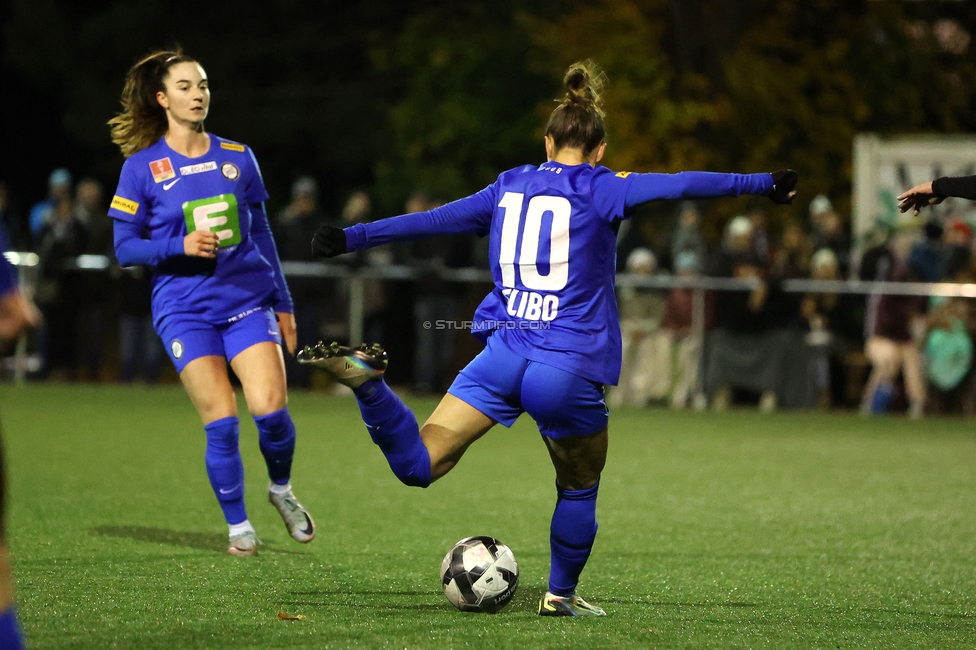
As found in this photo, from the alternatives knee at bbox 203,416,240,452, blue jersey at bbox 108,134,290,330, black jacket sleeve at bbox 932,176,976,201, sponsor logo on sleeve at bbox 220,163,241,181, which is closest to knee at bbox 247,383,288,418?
knee at bbox 203,416,240,452

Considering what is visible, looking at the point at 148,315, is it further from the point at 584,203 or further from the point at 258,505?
the point at 584,203

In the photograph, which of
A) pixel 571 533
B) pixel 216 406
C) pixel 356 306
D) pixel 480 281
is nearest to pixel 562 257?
pixel 571 533

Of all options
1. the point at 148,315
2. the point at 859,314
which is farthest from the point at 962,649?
the point at 148,315

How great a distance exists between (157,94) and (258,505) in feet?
9.29

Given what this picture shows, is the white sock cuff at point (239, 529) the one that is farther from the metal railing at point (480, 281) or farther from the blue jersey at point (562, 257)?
the metal railing at point (480, 281)

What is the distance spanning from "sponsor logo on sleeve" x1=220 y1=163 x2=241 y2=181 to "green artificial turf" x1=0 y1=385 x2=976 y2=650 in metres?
1.80

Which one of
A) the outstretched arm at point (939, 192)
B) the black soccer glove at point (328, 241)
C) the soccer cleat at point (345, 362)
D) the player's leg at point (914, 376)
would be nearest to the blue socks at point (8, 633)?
the soccer cleat at point (345, 362)

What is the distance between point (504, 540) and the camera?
7.41m

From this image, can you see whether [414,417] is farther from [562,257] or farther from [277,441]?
[277,441]

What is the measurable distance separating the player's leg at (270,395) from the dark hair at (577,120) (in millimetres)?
2058

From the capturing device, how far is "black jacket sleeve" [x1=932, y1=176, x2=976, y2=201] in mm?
5887

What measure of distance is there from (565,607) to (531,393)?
2.86 feet

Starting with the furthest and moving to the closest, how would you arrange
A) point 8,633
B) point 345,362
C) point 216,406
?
1. point 216,406
2. point 345,362
3. point 8,633

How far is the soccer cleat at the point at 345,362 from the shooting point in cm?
496
